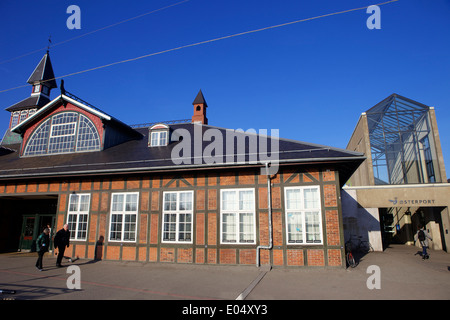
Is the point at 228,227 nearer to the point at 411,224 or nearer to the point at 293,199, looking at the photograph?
the point at 293,199

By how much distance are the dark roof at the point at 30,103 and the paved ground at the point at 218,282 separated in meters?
21.3

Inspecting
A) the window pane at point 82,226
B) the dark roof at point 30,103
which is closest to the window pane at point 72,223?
the window pane at point 82,226

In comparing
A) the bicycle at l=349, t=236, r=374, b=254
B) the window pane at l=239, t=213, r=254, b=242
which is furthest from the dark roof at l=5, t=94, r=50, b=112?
the bicycle at l=349, t=236, r=374, b=254

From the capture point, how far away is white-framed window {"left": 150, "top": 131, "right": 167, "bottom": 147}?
50.3 feet

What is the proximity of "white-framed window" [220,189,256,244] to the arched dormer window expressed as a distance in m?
9.51

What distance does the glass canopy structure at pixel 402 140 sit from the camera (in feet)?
72.4

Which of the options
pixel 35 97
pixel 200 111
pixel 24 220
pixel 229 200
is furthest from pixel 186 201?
pixel 35 97

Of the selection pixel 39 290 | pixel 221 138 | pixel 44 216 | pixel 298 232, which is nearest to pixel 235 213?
pixel 298 232

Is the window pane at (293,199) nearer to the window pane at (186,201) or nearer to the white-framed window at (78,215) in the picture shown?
Result: the window pane at (186,201)

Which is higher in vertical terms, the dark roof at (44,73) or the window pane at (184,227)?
the dark roof at (44,73)

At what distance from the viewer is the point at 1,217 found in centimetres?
1608

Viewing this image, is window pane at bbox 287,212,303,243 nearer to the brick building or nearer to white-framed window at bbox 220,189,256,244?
the brick building
